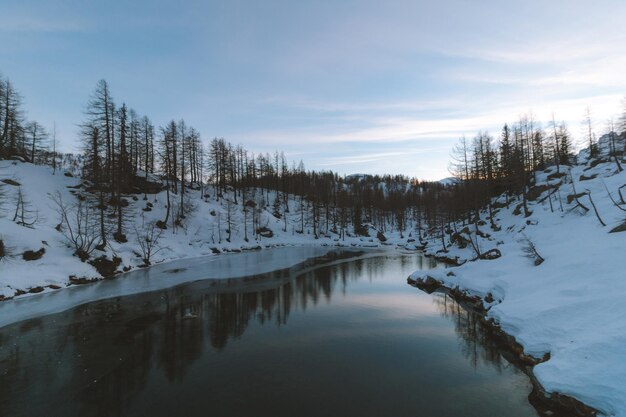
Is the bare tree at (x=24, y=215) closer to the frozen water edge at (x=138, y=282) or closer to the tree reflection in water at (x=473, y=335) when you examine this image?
the frozen water edge at (x=138, y=282)

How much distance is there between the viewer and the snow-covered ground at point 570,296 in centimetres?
903

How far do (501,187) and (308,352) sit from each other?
192 feet

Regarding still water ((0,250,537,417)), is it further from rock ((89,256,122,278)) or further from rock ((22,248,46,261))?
rock ((89,256,122,278))

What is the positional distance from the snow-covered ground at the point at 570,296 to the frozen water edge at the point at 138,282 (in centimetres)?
1997

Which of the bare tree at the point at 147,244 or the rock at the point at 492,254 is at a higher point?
the bare tree at the point at 147,244

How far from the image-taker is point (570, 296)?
46.1 ft

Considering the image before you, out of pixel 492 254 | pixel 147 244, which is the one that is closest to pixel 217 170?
pixel 147 244

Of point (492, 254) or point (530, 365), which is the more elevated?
point (492, 254)

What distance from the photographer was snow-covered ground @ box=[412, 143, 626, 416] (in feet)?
29.6

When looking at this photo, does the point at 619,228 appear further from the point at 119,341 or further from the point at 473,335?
the point at 119,341

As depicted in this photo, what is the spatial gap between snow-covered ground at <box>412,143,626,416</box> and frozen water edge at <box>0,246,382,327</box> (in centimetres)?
1997

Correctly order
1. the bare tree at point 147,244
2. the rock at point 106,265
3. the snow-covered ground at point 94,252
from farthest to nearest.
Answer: the bare tree at point 147,244 < the rock at point 106,265 < the snow-covered ground at point 94,252

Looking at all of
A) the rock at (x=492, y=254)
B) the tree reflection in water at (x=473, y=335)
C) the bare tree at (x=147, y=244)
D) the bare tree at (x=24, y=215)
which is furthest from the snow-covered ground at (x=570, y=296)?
the bare tree at (x=24, y=215)

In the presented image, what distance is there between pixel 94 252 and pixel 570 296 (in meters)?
37.1
